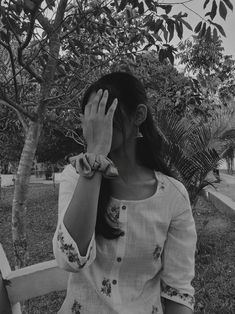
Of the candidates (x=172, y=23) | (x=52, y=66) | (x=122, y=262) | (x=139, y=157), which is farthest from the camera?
(x=52, y=66)

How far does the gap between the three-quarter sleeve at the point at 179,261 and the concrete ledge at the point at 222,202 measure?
678cm

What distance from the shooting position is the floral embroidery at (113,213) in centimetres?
127

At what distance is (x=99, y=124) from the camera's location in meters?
1.12

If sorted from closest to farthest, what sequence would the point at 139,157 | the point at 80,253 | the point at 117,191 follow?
the point at 80,253, the point at 117,191, the point at 139,157

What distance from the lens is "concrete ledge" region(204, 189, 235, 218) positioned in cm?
839

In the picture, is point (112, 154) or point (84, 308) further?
point (112, 154)

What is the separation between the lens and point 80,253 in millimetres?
1110

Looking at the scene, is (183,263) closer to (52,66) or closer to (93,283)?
(93,283)

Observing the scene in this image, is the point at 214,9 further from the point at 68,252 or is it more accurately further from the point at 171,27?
the point at 68,252

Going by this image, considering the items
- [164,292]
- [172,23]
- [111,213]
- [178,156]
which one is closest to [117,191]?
[111,213]

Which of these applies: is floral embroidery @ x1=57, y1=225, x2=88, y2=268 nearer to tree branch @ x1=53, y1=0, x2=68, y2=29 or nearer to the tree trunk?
the tree trunk

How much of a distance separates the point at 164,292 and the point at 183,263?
0.12 m

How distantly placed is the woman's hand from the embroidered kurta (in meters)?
0.18

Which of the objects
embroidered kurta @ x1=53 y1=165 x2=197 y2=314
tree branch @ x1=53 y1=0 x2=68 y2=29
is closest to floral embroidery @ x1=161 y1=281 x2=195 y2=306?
embroidered kurta @ x1=53 y1=165 x2=197 y2=314
